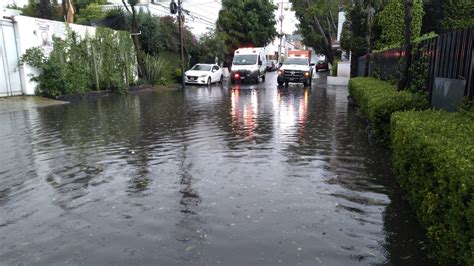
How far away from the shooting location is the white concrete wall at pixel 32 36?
54.9ft

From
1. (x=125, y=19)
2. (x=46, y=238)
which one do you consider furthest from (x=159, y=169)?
(x=125, y=19)

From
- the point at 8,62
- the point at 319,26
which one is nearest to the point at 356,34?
the point at 319,26

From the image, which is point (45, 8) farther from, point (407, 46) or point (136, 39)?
point (407, 46)

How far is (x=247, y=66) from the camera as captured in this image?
94.5 feet

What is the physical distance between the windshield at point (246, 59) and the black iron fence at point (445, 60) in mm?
18320

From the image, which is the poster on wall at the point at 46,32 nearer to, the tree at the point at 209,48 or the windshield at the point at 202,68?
the windshield at the point at 202,68

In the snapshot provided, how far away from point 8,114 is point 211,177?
1002cm

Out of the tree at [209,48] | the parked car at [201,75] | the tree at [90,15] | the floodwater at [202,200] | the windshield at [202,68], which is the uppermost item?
the tree at [90,15]

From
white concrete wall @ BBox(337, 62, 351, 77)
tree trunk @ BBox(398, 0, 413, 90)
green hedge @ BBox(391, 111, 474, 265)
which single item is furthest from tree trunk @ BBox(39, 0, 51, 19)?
green hedge @ BBox(391, 111, 474, 265)

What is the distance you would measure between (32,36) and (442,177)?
1814cm

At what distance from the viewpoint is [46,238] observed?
155 inches

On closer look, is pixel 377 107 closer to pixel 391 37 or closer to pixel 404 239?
pixel 404 239

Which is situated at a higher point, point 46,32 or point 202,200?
point 46,32

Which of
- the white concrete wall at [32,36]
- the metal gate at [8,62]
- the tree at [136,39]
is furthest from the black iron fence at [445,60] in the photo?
the tree at [136,39]
